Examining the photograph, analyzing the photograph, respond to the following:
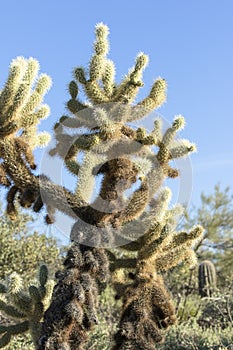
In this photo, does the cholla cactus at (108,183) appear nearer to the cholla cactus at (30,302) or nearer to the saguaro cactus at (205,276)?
the cholla cactus at (30,302)

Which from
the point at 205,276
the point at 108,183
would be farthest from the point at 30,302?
the point at 205,276

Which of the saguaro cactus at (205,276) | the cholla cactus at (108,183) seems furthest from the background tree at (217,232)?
the cholla cactus at (108,183)

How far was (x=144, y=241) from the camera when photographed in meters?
4.71

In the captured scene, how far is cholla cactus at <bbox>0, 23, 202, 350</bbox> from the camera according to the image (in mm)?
4336

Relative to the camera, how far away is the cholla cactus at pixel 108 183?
4.34 metres

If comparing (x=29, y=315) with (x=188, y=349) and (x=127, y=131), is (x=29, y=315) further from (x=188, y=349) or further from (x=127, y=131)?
(x=188, y=349)

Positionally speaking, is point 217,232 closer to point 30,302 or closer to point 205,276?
point 205,276

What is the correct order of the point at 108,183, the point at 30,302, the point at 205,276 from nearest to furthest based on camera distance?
1. the point at 108,183
2. the point at 30,302
3. the point at 205,276

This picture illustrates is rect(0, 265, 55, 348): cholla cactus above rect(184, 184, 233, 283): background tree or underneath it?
underneath

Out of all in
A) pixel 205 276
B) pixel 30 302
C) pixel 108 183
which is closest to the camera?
pixel 108 183

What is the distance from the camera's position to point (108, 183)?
4531 mm

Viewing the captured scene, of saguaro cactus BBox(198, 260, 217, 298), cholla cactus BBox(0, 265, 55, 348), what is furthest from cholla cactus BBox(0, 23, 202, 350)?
saguaro cactus BBox(198, 260, 217, 298)

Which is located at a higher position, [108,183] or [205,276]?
[205,276]

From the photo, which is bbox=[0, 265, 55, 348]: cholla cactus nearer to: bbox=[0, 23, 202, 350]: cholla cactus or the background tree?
bbox=[0, 23, 202, 350]: cholla cactus
